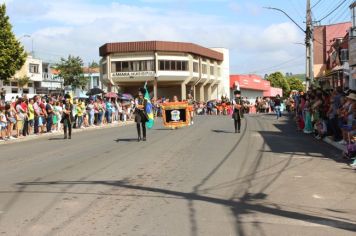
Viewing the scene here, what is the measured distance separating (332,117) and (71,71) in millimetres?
66642

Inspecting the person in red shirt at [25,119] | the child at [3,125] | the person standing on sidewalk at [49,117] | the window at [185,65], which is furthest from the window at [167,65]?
the child at [3,125]

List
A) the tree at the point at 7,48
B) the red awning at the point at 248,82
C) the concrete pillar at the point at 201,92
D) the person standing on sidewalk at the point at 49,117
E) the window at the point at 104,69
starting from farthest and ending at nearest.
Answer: the red awning at the point at 248,82 → the concrete pillar at the point at 201,92 → the window at the point at 104,69 → the tree at the point at 7,48 → the person standing on sidewalk at the point at 49,117

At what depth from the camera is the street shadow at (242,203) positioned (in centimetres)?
687

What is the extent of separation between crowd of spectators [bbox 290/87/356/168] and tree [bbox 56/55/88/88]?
60222mm

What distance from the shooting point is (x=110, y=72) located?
83.7m

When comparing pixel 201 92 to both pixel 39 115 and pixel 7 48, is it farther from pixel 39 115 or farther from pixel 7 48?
pixel 39 115

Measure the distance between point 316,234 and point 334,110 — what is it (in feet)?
39.7

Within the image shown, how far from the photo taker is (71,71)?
8081 centimetres

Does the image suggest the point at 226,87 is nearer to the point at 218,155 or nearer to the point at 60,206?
the point at 218,155

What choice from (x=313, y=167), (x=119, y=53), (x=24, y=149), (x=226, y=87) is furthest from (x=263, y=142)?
(x=226, y=87)

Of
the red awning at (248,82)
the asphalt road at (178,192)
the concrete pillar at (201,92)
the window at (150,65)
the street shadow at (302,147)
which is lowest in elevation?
the asphalt road at (178,192)

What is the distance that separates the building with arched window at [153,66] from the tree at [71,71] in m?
4.62

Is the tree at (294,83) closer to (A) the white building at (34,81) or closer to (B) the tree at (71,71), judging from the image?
(A) the white building at (34,81)

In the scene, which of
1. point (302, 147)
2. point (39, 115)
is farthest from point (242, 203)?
point (39, 115)
